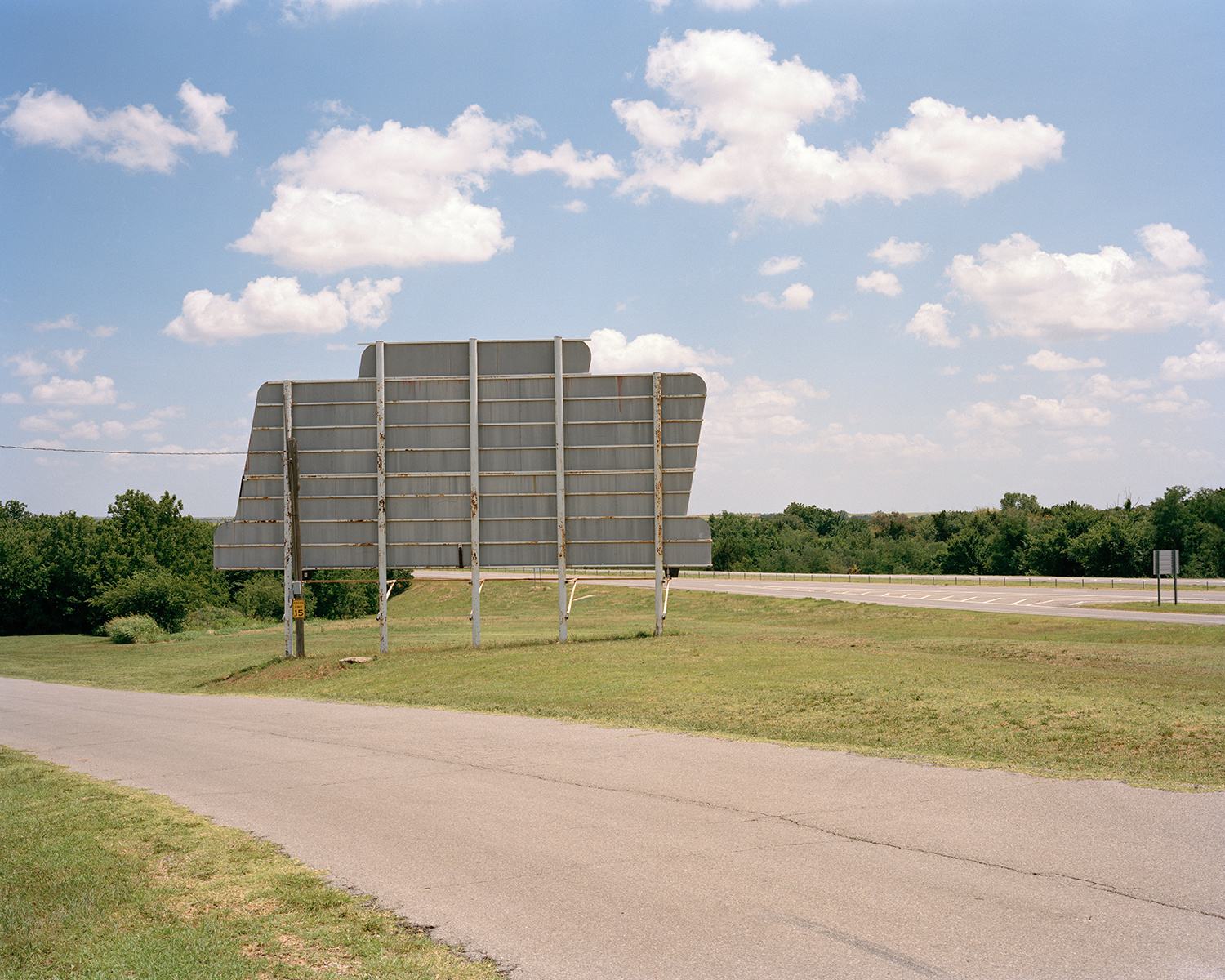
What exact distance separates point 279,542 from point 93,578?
186ft

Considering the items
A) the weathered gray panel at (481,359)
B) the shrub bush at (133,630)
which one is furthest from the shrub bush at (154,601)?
the weathered gray panel at (481,359)

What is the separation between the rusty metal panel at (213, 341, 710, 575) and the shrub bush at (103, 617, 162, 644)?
89.1 feet

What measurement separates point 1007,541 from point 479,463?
245 ft

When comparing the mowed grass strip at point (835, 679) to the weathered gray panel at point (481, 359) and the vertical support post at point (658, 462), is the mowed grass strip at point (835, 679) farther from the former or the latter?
the weathered gray panel at point (481, 359)

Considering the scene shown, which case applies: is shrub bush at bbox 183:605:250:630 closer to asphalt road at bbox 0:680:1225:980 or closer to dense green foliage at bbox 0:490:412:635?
dense green foliage at bbox 0:490:412:635

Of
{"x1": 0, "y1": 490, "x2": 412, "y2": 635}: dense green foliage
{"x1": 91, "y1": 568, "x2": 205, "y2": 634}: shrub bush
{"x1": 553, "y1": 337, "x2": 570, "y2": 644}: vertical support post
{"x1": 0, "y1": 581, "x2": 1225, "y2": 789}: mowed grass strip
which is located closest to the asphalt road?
{"x1": 0, "y1": 581, "x2": 1225, "y2": 789}: mowed grass strip

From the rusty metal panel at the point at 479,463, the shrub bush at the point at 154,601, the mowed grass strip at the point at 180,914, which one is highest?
the rusty metal panel at the point at 479,463

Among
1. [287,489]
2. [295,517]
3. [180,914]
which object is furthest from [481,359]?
[180,914]

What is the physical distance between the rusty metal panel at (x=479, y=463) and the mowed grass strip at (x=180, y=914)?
18.8m

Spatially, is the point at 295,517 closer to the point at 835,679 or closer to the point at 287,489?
the point at 287,489

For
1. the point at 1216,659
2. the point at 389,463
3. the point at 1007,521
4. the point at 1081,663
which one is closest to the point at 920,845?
the point at 1081,663

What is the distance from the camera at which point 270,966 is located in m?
6.15

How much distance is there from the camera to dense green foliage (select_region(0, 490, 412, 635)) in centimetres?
7281

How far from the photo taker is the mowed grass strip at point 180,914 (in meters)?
6.13
